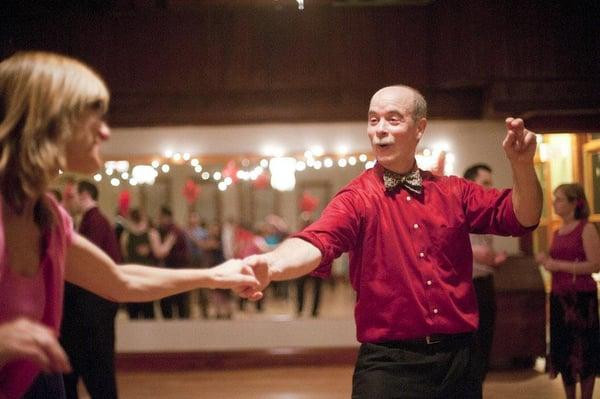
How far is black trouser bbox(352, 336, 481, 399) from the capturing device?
79.4 inches

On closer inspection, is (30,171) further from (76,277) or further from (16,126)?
(76,277)

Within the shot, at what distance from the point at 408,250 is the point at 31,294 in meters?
1.13

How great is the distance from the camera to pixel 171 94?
643cm

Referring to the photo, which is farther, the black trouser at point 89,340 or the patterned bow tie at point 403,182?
the black trouser at point 89,340

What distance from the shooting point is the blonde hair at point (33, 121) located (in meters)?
1.28

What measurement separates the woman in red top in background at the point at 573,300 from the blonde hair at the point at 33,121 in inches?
155

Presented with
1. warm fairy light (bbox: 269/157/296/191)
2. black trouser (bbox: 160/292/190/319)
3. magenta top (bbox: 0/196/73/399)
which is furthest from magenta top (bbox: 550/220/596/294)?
magenta top (bbox: 0/196/73/399)

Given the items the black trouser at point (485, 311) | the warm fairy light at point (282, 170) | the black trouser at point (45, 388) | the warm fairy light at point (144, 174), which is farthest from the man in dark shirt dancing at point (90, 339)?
the warm fairy light at point (282, 170)

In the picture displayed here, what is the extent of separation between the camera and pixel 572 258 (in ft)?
15.2

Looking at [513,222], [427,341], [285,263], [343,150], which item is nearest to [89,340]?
[285,263]

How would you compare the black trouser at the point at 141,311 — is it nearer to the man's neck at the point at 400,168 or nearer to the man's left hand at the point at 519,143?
the man's neck at the point at 400,168

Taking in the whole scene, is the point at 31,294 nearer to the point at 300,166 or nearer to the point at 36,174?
the point at 36,174

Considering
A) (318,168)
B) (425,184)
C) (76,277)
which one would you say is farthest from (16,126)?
(318,168)

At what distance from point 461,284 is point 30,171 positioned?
133 centimetres
